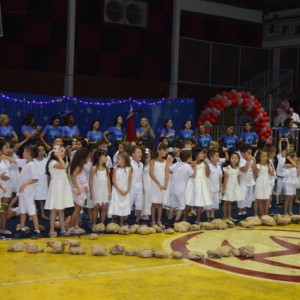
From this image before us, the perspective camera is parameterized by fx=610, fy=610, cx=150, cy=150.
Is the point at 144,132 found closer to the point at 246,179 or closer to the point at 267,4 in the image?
the point at 246,179

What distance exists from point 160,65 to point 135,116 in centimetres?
333

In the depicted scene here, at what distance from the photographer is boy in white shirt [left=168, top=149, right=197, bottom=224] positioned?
9.66 metres

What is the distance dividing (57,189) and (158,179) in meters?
1.77

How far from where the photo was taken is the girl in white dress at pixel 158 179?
942 cm

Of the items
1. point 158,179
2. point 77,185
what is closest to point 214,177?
point 158,179

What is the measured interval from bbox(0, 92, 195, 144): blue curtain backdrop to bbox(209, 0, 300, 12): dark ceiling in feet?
17.3

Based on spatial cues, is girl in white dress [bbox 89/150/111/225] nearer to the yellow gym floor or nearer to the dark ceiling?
the yellow gym floor

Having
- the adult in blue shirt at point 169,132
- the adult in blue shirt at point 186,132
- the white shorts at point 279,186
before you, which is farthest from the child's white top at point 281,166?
the adult in blue shirt at point 169,132

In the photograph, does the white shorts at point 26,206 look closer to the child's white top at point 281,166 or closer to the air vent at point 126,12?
the child's white top at point 281,166

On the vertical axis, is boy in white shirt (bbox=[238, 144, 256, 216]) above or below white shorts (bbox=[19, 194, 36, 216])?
above

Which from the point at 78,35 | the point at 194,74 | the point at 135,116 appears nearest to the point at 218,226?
the point at 135,116

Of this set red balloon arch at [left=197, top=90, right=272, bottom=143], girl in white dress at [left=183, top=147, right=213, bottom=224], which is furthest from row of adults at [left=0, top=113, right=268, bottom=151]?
girl in white dress at [left=183, top=147, right=213, bottom=224]

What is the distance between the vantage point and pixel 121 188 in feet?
29.9

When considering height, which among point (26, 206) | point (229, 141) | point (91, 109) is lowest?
point (26, 206)
